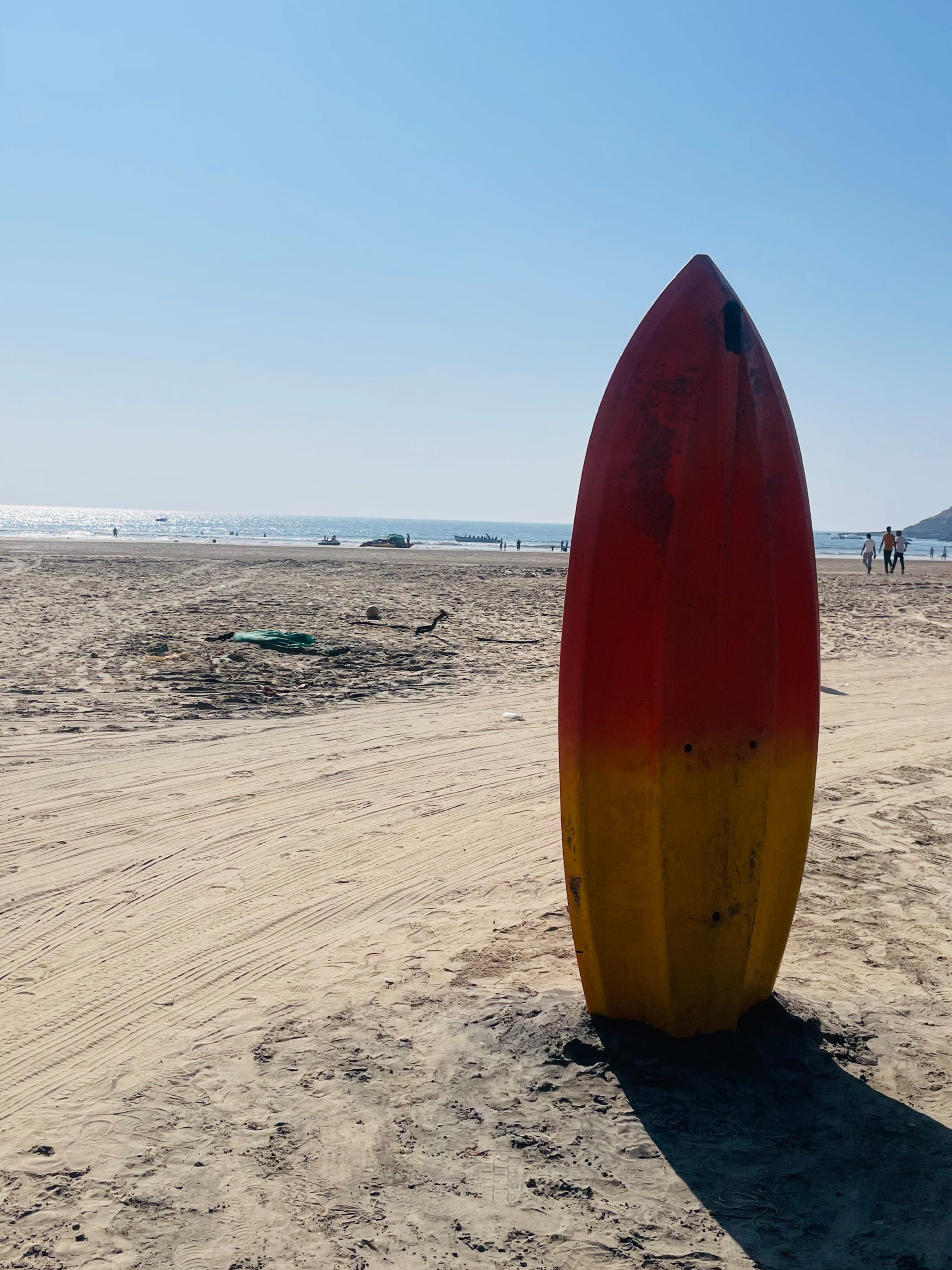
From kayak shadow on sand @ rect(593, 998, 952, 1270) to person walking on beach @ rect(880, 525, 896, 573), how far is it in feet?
92.9

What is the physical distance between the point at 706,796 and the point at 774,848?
1.20ft

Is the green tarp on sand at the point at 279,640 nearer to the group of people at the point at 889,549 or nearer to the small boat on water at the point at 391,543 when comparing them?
the group of people at the point at 889,549

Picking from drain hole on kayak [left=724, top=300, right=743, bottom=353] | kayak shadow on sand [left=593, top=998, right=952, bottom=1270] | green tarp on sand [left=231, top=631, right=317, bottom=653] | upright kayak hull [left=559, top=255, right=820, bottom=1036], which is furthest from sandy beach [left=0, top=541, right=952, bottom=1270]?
green tarp on sand [left=231, top=631, right=317, bottom=653]

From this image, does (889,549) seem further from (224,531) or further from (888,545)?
(224,531)

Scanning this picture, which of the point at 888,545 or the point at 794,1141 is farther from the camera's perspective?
the point at 888,545

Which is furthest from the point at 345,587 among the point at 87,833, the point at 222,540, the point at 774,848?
the point at 222,540

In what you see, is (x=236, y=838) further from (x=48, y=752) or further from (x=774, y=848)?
(x=774, y=848)

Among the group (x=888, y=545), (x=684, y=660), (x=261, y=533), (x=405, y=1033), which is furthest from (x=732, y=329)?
(x=261, y=533)

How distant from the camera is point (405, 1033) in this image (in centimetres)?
332

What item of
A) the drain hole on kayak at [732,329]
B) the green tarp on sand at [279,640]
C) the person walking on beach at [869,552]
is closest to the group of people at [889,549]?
the person walking on beach at [869,552]

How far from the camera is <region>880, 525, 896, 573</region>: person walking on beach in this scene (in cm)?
2934

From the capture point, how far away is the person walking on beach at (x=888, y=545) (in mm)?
29344

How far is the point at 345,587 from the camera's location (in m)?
21.6

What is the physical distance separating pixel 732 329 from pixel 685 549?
758 millimetres
